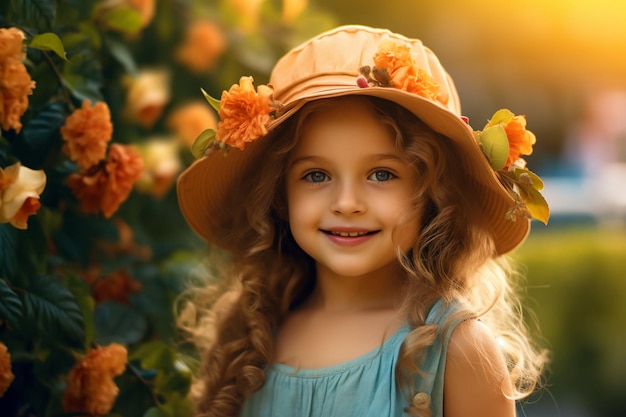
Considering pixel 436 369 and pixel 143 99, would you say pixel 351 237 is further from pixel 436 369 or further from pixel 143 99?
pixel 143 99

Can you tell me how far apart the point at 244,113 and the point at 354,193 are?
309 mm

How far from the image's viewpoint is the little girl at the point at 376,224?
2070 millimetres

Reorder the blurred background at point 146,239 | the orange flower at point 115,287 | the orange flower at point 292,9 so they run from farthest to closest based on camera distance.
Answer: the orange flower at point 292,9, the orange flower at point 115,287, the blurred background at point 146,239

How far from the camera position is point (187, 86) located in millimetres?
3625

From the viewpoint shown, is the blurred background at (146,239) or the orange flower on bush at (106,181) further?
the orange flower on bush at (106,181)

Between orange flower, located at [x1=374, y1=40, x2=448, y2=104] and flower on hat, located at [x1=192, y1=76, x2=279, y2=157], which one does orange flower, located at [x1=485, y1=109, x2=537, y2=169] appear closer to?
orange flower, located at [x1=374, y1=40, x2=448, y2=104]

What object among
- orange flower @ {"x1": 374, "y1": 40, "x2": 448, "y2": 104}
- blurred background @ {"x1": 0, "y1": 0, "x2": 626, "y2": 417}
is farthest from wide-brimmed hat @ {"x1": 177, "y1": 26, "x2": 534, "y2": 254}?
blurred background @ {"x1": 0, "y1": 0, "x2": 626, "y2": 417}

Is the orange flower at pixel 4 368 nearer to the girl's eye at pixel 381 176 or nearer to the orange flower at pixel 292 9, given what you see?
the girl's eye at pixel 381 176

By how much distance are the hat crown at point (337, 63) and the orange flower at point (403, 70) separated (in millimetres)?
75

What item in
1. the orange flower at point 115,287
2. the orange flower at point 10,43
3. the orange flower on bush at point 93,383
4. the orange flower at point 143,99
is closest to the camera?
the orange flower at point 10,43

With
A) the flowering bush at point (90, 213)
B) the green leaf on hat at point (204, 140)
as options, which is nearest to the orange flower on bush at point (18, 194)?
the flowering bush at point (90, 213)

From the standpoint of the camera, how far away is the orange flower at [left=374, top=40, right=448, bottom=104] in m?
2.05

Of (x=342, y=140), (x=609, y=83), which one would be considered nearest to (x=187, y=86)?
(x=342, y=140)

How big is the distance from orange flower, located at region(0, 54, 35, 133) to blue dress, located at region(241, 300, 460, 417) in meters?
0.86
